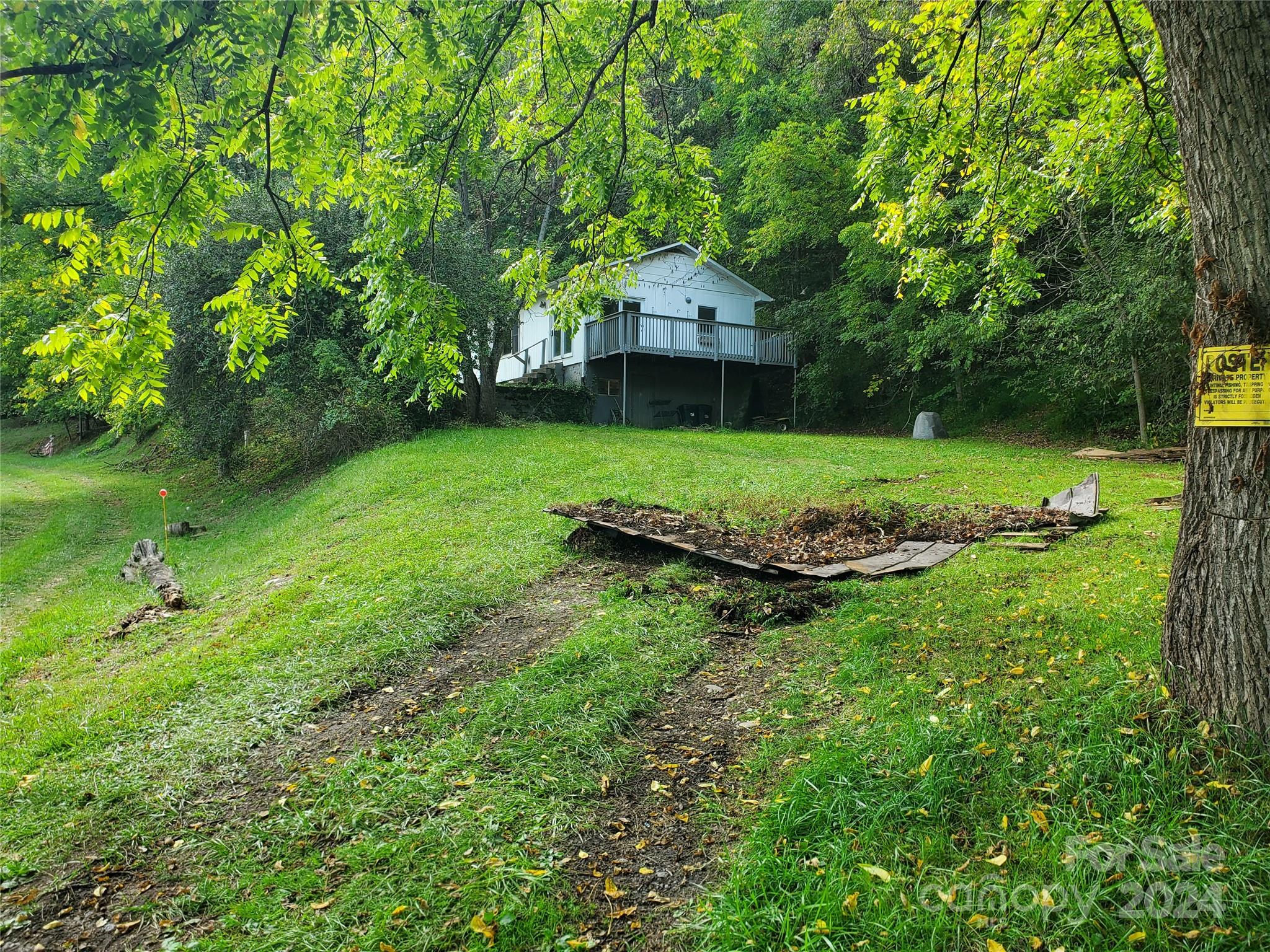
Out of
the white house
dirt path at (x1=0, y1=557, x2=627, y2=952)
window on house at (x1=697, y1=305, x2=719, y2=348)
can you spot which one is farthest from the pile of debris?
window on house at (x1=697, y1=305, x2=719, y2=348)

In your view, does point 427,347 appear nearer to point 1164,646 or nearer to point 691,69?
point 691,69

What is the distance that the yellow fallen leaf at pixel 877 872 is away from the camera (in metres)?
2.43

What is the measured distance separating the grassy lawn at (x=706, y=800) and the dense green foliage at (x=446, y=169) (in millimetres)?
2095

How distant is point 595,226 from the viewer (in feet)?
22.8

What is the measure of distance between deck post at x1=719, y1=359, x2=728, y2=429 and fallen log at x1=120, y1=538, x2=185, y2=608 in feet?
55.5

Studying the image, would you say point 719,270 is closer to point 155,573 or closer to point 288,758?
point 155,573

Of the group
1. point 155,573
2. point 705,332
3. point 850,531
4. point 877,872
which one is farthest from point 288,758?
point 705,332

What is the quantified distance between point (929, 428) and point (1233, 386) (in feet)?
58.2

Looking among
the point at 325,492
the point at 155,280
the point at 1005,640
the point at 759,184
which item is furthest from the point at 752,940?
the point at 759,184

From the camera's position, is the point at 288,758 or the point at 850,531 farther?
the point at 850,531

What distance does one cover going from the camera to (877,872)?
2.46 metres

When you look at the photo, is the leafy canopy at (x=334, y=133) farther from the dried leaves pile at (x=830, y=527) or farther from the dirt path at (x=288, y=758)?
the dried leaves pile at (x=830, y=527)

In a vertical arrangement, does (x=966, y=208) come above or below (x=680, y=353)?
above

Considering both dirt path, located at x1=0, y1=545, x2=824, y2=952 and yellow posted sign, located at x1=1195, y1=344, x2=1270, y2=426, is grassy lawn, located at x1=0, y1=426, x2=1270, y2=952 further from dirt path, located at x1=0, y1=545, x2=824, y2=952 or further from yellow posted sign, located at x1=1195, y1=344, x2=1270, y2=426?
yellow posted sign, located at x1=1195, y1=344, x2=1270, y2=426
